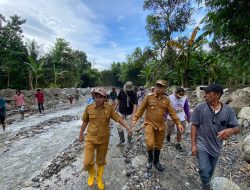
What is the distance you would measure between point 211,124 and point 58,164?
3.91 meters

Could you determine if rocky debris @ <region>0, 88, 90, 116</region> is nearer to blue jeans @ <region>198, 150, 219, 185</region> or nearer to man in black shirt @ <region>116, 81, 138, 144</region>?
man in black shirt @ <region>116, 81, 138, 144</region>

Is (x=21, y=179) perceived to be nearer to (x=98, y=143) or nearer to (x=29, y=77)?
(x=98, y=143)

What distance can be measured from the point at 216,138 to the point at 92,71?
49.2 metres

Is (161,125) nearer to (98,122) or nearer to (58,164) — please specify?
(98,122)

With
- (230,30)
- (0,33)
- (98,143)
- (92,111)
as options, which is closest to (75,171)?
(98,143)

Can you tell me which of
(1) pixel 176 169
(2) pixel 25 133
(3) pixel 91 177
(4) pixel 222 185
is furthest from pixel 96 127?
(2) pixel 25 133

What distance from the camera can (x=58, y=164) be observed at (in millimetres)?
5664

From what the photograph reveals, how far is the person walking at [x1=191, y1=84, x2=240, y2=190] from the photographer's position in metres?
3.22

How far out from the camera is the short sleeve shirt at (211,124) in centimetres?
324

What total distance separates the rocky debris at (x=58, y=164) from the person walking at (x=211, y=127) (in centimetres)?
324

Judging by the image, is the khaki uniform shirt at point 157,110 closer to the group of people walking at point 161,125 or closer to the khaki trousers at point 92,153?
the group of people walking at point 161,125

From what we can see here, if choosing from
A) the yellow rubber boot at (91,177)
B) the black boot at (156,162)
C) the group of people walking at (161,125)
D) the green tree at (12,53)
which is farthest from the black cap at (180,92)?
the green tree at (12,53)

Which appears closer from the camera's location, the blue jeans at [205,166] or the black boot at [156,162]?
the blue jeans at [205,166]

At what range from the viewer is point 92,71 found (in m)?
51.5
